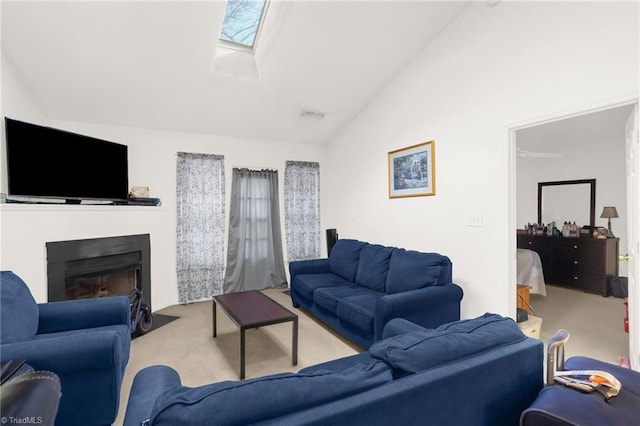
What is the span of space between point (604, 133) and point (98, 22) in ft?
20.7

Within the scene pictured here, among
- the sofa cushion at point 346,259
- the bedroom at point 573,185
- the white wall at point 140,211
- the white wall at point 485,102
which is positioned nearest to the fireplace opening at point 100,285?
the white wall at point 140,211

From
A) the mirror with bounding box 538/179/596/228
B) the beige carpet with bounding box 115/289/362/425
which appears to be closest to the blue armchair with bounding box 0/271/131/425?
the beige carpet with bounding box 115/289/362/425

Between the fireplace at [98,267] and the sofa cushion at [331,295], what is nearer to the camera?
the fireplace at [98,267]

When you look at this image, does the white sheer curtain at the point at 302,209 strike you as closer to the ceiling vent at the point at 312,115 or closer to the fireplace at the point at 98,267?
the ceiling vent at the point at 312,115

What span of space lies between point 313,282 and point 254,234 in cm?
159

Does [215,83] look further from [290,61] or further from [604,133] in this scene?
[604,133]

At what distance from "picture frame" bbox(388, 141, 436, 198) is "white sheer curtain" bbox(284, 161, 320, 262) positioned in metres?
1.65

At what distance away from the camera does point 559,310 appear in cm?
396

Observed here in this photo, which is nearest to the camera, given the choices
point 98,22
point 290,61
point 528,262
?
point 98,22

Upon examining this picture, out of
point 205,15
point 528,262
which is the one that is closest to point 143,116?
point 205,15

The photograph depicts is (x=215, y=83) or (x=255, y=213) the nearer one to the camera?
(x=215, y=83)

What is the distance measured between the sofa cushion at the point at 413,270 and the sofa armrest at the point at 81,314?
2.37 meters

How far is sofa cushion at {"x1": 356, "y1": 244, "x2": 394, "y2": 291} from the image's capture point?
11.2ft

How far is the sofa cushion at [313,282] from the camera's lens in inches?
143
